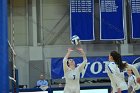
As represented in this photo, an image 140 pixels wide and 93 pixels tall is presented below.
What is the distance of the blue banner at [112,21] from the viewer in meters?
17.5

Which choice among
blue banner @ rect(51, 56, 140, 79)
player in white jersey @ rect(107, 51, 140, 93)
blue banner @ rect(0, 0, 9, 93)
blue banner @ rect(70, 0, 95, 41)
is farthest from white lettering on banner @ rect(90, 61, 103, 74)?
blue banner @ rect(0, 0, 9, 93)

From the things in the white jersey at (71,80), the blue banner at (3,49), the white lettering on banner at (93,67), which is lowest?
the white lettering on banner at (93,67)

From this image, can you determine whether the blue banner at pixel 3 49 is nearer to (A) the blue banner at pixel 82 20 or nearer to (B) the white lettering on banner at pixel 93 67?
(A) the blue banner at pixel 82 20

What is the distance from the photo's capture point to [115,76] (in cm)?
623

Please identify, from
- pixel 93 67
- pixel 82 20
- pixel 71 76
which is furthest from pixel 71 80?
pixel 93 67

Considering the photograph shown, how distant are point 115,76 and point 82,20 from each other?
36.7 feet

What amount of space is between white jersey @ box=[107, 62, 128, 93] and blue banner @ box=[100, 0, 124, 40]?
11.2m

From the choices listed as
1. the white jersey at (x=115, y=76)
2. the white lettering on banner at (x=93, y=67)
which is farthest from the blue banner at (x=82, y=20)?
the white jersey at (x=115, y=76)

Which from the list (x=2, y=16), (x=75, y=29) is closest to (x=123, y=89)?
(x=2, y=16)

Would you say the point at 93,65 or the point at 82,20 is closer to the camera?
the point at 82,20

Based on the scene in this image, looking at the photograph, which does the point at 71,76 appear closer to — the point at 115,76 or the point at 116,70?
the point at 115,76

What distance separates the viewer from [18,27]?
60.6 ft

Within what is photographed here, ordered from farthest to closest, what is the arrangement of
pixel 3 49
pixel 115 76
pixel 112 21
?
pixel 112 21
pixel 115 76
pixel 3 49

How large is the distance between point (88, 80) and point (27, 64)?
129 inches
